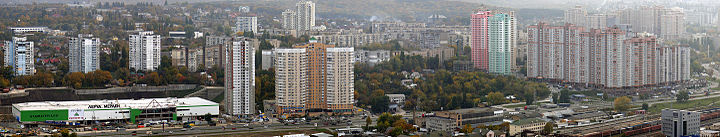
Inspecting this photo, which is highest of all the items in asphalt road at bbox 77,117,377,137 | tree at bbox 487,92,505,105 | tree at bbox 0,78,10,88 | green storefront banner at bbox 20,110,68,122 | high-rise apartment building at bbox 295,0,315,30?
high-rise apartment building at bbox 295,0,315,30

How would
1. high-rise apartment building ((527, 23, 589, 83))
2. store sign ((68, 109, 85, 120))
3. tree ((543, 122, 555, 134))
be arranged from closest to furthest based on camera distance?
tree ((543, 122, 555, 134)) < store sign ((68, 109, 85, 120)) < high-rise apartment building ((527, 23, 589, 83))

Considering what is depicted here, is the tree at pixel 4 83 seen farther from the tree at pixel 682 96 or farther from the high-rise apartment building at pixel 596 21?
the tree at pixel 682 96

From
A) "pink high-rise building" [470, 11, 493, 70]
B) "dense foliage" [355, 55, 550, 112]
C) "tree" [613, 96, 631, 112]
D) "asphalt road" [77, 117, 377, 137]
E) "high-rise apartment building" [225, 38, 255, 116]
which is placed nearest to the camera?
"asphalt road" [77, 117, 377, 137]

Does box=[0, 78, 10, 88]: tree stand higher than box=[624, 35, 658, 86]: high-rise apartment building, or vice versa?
box=[624, 35, 658, 86]: high-rise apartment building

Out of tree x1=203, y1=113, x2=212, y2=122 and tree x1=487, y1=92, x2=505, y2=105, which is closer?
tree x1=203, y1=113, x2=212, y2=122

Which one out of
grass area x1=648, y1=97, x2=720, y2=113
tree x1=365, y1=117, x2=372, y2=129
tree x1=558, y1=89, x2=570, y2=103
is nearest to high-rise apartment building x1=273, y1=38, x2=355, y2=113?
tree x1=365, y1=117, x2=372, y2=129

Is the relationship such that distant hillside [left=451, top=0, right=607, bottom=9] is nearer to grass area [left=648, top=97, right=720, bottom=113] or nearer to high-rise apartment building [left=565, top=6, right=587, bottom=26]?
high-rise apartment building [left=565, top=6, right=587, bottom=26]

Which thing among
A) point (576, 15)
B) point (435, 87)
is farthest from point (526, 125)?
point (576, 15)

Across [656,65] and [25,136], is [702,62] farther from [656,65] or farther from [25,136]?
[25,136]
